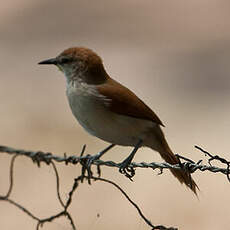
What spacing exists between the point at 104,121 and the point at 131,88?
12323 millimetres

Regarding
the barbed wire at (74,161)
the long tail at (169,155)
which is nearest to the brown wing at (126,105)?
the long tail at (169,155)

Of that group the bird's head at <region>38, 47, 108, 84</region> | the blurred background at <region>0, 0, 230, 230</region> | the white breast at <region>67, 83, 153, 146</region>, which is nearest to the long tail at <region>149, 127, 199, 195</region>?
the white breast at <region>67, 83, 153, 146</region>

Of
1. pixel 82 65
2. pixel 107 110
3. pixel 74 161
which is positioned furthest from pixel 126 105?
pixel 74 161

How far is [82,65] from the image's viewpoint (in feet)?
24.7

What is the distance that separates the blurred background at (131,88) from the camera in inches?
465

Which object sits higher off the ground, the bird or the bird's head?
the bird's head

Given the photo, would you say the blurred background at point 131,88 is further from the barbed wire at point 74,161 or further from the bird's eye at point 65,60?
the barbed wire at point 74,161

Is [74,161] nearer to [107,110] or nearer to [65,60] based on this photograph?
[107,110]

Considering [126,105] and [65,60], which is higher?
[65,60]

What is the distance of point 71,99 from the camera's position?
23.6 ft

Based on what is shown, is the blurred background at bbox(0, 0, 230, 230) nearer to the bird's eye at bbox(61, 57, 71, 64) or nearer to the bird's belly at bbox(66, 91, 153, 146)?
the bird's eye at bbox(61, 57, 71, 64)

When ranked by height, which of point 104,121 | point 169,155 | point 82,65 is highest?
point 82,65

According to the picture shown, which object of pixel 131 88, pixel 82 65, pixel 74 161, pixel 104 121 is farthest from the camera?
pixel 131 88

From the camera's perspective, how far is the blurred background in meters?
11.8
